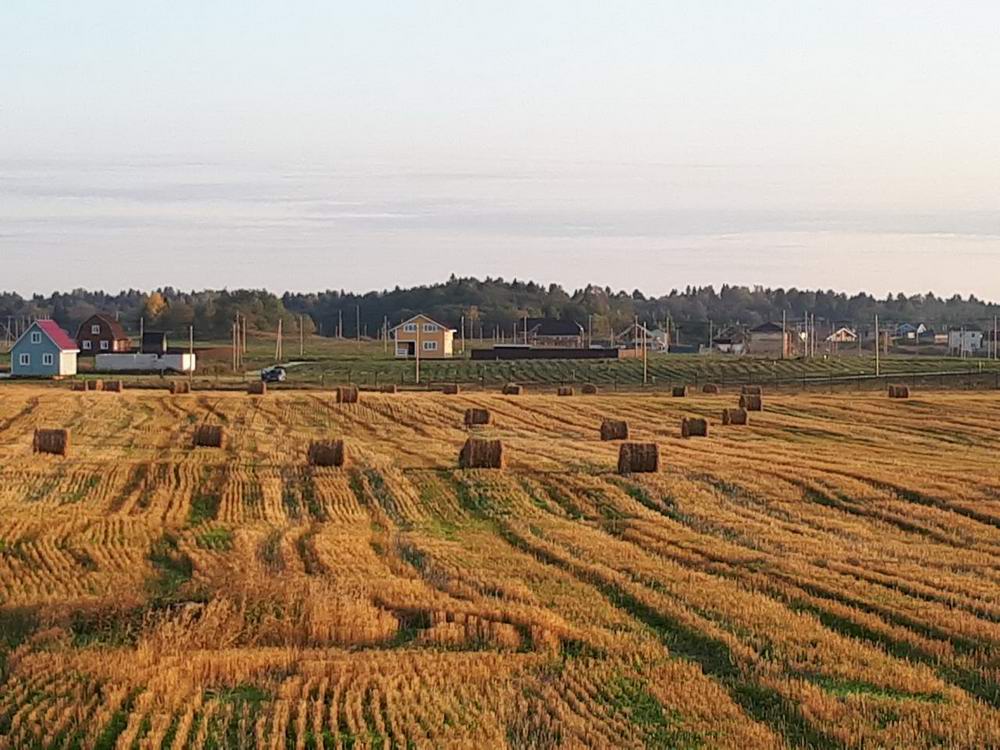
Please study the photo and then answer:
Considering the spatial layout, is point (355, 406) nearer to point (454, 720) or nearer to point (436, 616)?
point (436, 616)

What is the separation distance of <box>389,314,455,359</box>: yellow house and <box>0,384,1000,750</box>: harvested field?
87033mm

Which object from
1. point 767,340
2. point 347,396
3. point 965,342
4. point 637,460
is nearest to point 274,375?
point 347,396

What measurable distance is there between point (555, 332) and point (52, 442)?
409 ft

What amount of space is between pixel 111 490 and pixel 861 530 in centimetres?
1350

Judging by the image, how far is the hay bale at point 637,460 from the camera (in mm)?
29062

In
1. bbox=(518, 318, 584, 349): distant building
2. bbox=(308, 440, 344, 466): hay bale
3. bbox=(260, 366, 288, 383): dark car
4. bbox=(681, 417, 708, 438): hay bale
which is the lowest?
bbox=(260, 366, 288, 383): dark car

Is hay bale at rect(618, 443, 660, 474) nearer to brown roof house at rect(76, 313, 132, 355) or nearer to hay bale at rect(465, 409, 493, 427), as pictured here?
hay bale at rect(465, 409, 493, 427)

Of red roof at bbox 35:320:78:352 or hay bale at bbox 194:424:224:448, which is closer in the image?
hay bale at bbox 194:424:224:448

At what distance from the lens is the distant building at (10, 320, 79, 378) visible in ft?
299

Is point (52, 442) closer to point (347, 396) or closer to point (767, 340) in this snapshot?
point (347, 396)

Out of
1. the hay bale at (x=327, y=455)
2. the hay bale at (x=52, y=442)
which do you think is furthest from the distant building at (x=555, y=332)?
the hay bale at (x=327, y=455)

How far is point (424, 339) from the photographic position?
12350 centimetres

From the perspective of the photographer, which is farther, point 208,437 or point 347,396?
point 347,396

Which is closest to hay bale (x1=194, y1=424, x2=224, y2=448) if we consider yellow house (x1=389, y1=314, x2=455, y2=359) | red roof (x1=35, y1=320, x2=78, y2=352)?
red roof (x1=35, y1=320, x2=78, y2=352)
